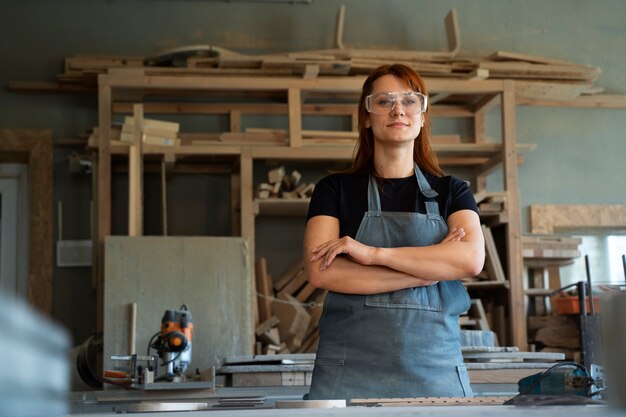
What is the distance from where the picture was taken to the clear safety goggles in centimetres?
287

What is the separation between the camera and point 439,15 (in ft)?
24.0

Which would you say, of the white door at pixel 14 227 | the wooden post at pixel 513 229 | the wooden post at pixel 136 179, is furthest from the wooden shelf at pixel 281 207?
the white door at pixel 14 227

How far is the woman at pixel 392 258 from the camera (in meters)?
2.62

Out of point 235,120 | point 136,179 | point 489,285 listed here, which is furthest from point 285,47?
point 489,285

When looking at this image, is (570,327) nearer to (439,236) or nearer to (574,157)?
(574,157)

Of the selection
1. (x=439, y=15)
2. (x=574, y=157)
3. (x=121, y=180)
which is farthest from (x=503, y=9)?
(x=121, y=180)

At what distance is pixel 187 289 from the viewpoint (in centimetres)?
575

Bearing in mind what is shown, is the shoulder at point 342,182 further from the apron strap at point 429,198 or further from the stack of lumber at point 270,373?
the stack of lumber at point 270,373

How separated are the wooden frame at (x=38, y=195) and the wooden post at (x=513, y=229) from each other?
3.19 m

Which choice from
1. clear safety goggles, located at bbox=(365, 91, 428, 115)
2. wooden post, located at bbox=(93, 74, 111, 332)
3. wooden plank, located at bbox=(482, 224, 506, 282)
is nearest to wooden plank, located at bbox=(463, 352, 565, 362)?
wooden plank, located at bbox=(482, 224, 506, 282)

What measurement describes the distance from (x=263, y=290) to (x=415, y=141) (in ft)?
11.9

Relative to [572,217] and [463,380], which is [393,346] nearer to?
[463,380]

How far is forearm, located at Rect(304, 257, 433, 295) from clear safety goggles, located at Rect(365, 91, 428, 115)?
18.8 inches

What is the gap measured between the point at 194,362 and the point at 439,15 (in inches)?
133
